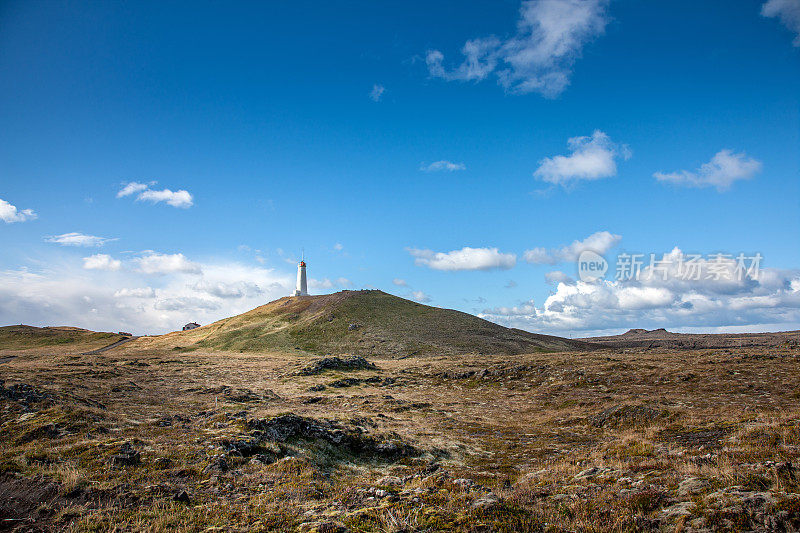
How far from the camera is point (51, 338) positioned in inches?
4550

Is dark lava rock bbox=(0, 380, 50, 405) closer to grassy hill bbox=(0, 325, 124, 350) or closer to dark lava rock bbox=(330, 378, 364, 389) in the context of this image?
dark lava rock bbox=(330, 378, 364, 389)

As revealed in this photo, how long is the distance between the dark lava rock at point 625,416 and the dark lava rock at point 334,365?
1450 inches

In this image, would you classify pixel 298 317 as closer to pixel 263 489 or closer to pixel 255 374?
pixel 255 374

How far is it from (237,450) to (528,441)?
15068mm

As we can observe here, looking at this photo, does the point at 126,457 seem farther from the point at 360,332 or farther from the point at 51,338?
the point at 51,338

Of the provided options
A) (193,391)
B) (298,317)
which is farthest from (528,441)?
(298,317)

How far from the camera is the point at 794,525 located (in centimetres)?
679

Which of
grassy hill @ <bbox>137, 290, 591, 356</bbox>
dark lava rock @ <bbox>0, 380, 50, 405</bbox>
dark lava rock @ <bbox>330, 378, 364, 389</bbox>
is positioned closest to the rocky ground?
dark lava rock @ <bbox>0, 380, 50, 405</bbox>

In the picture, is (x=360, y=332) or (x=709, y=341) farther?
(x=709, y=341)

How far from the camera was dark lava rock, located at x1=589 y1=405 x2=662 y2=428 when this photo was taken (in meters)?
21.0

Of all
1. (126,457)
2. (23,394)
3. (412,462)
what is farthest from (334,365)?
(126,457)

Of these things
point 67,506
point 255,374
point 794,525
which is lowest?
point 255,374

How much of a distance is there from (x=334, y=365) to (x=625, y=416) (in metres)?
40.8

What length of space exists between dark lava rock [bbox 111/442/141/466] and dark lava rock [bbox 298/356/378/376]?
36553mm
